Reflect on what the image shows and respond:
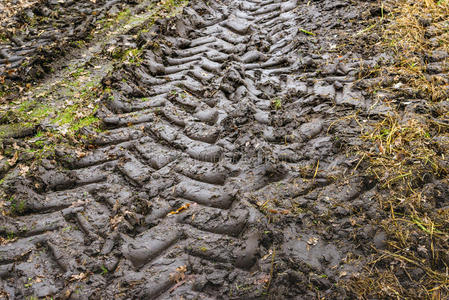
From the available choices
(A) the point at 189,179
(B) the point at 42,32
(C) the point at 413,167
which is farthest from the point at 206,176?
(B) the point at 42,32

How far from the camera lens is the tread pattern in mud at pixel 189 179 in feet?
6.14

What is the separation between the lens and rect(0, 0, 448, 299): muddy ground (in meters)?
1.85

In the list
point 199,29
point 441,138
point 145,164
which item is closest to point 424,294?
point 441,138

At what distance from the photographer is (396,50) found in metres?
3.22

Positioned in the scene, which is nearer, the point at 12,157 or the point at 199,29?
the point at 12,157

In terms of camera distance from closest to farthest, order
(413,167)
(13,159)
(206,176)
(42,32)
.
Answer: (413,167) < (206,176) < (13,159) < (42,32)

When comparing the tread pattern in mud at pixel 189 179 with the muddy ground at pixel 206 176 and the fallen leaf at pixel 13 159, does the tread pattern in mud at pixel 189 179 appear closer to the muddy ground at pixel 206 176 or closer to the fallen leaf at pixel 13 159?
the muddy ground at pixel 206 176

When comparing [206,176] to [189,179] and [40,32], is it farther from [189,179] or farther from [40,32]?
[40,32]

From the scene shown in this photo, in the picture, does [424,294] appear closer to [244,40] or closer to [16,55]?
[244,40]

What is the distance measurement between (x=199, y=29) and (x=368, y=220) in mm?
3028

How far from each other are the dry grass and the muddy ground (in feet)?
0.26

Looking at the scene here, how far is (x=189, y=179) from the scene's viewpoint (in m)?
2.39

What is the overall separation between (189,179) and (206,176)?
127 mm

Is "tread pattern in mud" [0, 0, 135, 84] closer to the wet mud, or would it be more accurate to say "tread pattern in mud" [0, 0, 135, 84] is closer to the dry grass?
the wet mud
